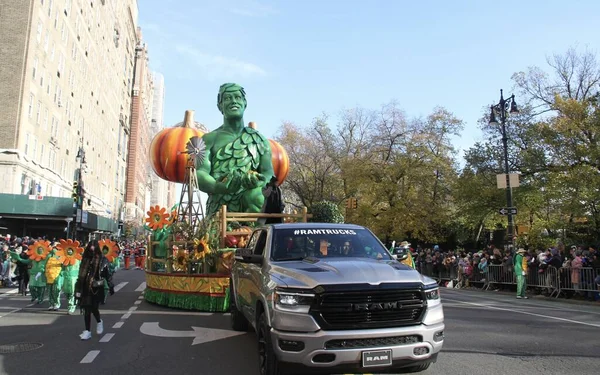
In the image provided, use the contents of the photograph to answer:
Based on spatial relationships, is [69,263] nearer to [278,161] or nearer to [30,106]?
[278,161]

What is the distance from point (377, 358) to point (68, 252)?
8896 millimetres

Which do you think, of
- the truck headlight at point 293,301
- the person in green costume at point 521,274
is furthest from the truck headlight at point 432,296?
the person in green costume at point 521,274

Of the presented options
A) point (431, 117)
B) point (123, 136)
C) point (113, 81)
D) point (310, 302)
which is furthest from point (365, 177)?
point (123, 136)

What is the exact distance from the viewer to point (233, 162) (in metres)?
14.4

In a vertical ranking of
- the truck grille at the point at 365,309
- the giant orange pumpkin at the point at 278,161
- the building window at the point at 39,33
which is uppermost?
the building window at the point at 39,33

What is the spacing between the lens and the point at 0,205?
98.1 ft

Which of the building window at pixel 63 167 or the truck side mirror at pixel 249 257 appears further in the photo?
the building window at pixel 63 167

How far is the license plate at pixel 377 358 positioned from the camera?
4.35 meters

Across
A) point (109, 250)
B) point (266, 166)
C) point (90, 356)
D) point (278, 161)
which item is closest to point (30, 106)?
point (278, 161)

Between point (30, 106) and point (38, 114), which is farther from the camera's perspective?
point (38, 114)

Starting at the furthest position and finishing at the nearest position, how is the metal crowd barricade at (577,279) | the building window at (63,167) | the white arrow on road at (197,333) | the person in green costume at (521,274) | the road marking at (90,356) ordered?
1. the building window at (63,167)
2. the person in green costume at (521,274)
3. the metal crowd barricade at (577,279)
4. the white arrow on road at (197,333)
5. the road marking at (90,356)

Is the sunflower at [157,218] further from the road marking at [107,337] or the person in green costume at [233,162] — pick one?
the road marking at [107,337]

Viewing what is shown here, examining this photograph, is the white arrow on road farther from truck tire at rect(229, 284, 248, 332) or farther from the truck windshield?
the truck windshield

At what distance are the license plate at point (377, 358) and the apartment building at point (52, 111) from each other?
26.1 m
